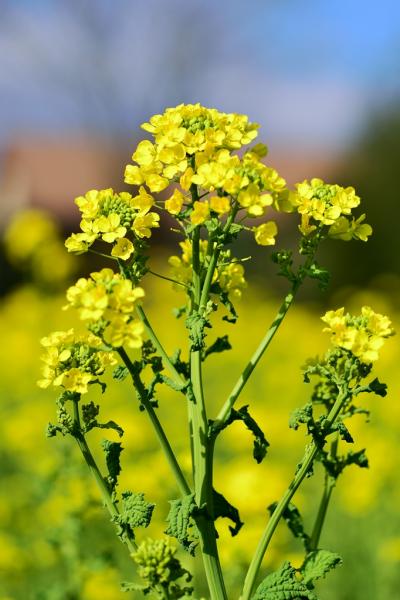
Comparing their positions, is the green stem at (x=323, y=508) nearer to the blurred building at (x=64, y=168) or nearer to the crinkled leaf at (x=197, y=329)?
the crinkled leaf at (x=197, y=329)

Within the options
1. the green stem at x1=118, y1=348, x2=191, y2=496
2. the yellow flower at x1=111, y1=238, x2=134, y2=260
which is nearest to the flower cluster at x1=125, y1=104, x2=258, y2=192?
the yellow flower at x1=111, y1=238, x2=134, y2=260

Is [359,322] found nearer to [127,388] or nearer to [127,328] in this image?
[127,328]

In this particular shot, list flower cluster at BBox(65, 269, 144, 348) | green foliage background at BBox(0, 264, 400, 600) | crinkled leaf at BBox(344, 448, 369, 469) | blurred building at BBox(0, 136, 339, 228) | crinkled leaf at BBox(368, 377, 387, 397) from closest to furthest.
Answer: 1. flower cluster at BBox(65, 269, 144, 348)
2. crinkled leaf at BBox(368, 377, 387, 397)
3. crinkled leaf at BBox(344, 448, 369, 469)
4. green foliage background at BBox(0, 264, 400, 600)
5. blurred building at BBox(0, 136, 339, 228)

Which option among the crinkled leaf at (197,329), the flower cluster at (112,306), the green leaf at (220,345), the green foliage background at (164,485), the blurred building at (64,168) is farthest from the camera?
the blurred building at (64,168)

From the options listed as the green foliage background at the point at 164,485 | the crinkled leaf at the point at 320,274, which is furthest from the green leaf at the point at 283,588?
the green foliage background at the point at 164,485

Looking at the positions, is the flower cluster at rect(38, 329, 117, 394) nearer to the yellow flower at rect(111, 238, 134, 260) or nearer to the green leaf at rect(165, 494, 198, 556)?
the yellow flower at rect(111, 238, 134, 260)
